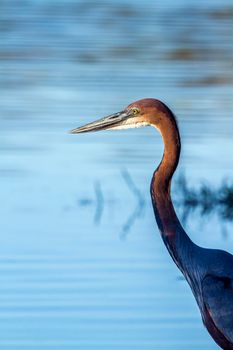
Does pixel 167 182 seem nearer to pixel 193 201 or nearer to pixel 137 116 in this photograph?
pixel 137 116

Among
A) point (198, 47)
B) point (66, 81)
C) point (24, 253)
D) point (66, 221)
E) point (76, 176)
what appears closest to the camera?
point (24, 253)

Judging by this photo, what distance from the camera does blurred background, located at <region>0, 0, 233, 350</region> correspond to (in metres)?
8.34

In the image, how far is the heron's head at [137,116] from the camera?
821cm

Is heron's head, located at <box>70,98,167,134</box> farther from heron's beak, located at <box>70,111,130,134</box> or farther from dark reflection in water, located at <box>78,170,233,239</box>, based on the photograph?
dark reflection in water, located at <box>78,170,233,239</box>

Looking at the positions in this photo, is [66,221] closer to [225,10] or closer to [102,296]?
[102,296]

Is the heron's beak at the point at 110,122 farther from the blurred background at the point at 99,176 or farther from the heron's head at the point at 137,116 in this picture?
the blurred background at the point at 99,176

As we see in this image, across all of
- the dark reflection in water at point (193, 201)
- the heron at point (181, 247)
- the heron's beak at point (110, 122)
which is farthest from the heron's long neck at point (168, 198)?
the dark reflection in water at point (193, 201)

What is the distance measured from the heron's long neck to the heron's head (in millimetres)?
52

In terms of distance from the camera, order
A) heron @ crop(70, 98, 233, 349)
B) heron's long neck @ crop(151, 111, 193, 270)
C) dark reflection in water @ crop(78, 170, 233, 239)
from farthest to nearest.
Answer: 1. dark reflection in water @ crop(78, 170, 233, 239)
2. heron's long neck @ crop(151, 111, 193, 270)
3. heron @ crop(70, 98, 233, 349)

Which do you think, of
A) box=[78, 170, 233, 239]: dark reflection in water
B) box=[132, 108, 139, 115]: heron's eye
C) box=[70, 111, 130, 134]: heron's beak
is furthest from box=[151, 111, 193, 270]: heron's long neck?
box=[78, 170, 233, 239]: dark reflection in water

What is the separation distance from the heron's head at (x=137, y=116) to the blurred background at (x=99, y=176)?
0.87 m

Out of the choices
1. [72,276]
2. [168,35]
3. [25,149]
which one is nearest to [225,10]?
[168,35]

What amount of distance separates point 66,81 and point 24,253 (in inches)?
206

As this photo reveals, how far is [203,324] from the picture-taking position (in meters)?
8.06
